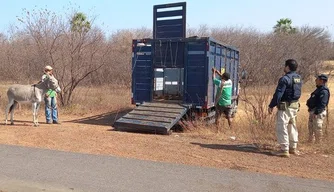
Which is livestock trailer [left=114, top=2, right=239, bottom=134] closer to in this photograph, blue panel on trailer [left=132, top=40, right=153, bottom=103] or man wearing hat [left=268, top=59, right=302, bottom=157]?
blue panel on trailer [left=132, top=40, right=153, bottom=103]

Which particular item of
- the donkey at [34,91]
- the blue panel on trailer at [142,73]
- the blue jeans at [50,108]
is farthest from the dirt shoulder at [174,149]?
the blue panel on trailer at [142,73]

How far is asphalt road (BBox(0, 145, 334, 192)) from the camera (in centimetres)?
544

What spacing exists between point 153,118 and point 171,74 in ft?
8.51

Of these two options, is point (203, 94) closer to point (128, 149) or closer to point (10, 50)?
point (128, 149)

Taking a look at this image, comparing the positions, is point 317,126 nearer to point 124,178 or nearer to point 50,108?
point 124,178

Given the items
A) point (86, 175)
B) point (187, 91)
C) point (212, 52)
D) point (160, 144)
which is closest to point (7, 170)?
point (86, 175)

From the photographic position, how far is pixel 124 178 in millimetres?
5848

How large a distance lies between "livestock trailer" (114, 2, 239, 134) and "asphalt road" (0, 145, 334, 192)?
3.90 metres

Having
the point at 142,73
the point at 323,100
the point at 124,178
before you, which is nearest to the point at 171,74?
the point at 142,73

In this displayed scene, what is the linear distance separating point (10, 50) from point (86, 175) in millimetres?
17899

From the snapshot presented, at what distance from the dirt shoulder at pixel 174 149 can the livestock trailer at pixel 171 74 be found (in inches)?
40.9

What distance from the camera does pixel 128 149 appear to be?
8000 millimetres

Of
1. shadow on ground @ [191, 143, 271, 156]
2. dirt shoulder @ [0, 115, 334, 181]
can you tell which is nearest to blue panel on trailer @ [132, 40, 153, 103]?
dirt shoulder @ [0, 115, 334, 181]

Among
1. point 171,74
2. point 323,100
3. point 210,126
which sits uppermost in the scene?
point 171,74
